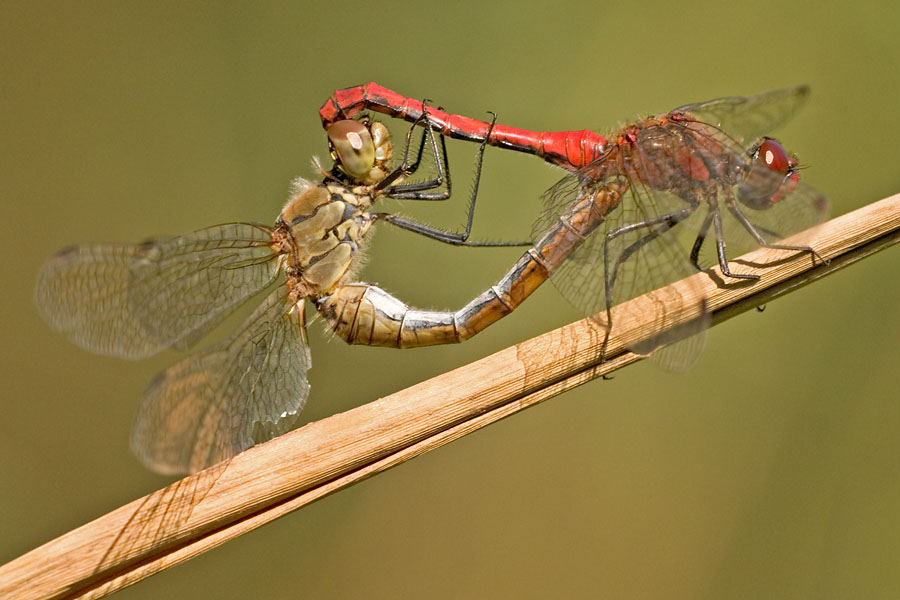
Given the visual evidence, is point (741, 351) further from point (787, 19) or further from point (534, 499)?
point (787, 19)

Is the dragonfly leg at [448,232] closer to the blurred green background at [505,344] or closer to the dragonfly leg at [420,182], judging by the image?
the dragonfly leg at [420,182]

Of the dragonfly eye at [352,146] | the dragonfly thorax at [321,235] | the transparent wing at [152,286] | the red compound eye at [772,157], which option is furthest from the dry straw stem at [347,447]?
the dragonfly eye at [352,146]

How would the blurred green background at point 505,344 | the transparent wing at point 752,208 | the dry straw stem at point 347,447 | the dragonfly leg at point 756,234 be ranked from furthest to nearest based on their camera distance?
the blurred green background at point 505,344 → the transparent wing at point 752,208 → the dragonfly leg at point 756,234 → the dry straw stem at point 347,447

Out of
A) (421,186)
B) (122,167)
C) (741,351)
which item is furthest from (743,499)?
(122,167)

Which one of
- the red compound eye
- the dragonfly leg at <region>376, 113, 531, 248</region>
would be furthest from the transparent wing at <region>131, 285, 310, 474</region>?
the red compound eye

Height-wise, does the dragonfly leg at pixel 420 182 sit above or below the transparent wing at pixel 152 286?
above

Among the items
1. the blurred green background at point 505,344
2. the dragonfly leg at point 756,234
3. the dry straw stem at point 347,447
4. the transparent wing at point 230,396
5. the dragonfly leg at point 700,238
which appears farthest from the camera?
the blurred green background at point 505,344

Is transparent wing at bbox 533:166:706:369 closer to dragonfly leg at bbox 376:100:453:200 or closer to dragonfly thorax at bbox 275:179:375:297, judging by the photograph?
dragonfly leg at bbox 376:100:453:200

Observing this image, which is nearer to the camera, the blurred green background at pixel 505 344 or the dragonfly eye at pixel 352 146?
the dragonfly eye at pixel 352 146
